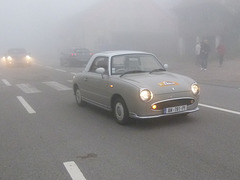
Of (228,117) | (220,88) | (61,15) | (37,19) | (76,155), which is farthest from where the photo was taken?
(37,19)

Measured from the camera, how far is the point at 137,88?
5887mm

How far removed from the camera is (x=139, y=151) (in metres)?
4.85

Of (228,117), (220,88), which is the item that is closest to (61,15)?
(220,88)

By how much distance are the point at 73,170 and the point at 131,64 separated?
3360mm

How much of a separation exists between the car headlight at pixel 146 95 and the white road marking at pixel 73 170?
6.31 feet

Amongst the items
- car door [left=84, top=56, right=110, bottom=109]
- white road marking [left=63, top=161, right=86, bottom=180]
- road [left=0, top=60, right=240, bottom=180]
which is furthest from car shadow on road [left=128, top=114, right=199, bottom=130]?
white road marking [left=63, top=161, right=86, bottom=180]

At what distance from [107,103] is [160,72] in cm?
132

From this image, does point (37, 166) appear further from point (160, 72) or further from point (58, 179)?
point (160, 72)

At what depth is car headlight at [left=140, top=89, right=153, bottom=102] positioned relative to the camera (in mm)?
5848

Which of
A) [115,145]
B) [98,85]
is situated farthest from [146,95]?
[98,85]

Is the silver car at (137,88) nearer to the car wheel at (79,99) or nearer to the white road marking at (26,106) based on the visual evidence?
the car wheel at (79,99)

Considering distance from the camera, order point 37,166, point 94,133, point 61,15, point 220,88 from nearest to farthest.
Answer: point 37,166, point 94,133, point 220,88, point 61,15

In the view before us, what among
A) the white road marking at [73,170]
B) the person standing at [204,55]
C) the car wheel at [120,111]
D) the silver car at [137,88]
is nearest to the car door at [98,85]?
the silver car at [137,88]

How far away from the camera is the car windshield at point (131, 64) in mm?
6941
